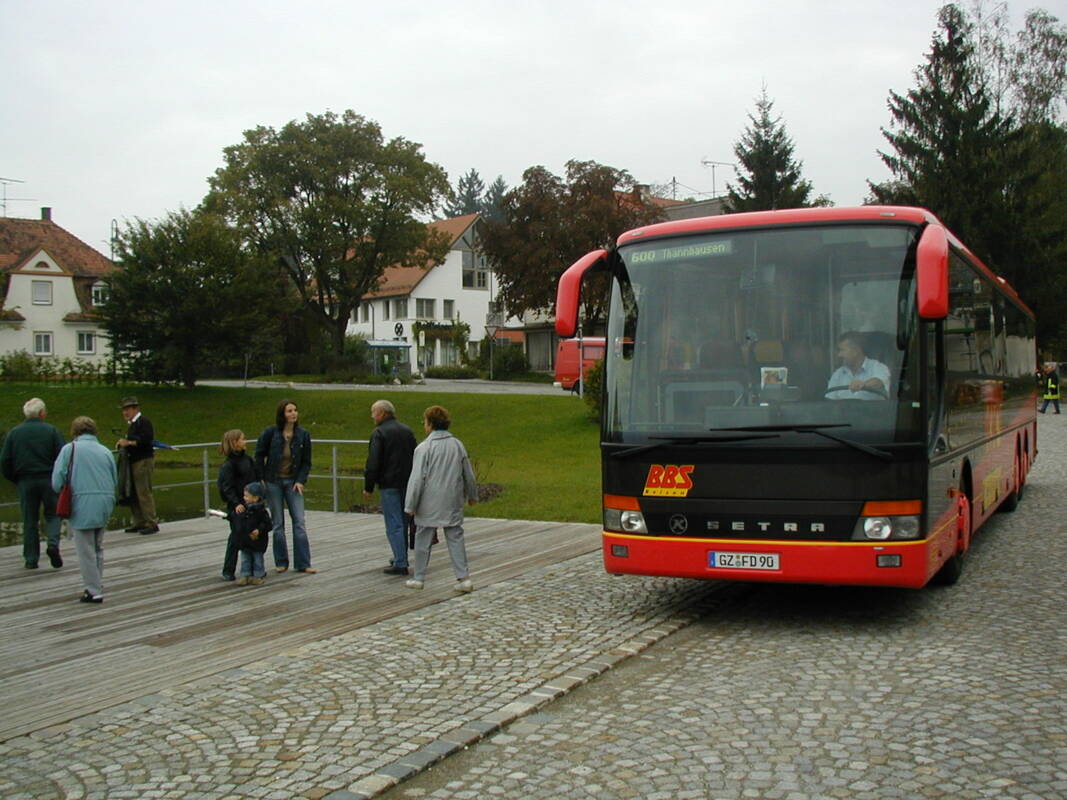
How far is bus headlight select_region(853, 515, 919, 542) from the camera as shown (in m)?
7.86

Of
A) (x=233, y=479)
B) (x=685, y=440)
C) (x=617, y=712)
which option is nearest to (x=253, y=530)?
(x=233, y=479)

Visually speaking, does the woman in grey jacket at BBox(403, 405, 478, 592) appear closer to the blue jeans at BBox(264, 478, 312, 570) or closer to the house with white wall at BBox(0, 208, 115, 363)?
the blue jeans at BBox(264, 478, 312, 570)

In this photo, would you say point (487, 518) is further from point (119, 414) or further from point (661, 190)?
point (661, 190)

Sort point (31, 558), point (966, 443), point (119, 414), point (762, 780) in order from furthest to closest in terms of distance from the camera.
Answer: point (119, 414), point (31, 558), point (966, 443), point (762, 780)

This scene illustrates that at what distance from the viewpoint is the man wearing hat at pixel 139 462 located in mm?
14539

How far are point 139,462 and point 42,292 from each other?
6270cm

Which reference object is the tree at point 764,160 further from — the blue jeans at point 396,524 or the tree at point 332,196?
the blue jeans at point 396,524

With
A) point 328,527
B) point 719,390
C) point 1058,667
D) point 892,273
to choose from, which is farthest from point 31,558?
point 1058,667

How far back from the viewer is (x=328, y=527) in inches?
612

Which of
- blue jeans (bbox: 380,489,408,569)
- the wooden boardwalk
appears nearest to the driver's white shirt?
the wooden boardwalk

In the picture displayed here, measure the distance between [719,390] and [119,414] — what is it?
1399 inches

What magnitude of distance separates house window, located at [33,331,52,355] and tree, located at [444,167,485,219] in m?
77.3

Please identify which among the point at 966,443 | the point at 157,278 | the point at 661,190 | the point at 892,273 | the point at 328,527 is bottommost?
the point at 328,527

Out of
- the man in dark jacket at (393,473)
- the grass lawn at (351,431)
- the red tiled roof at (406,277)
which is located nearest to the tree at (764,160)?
the grass lawn at (351,431)
